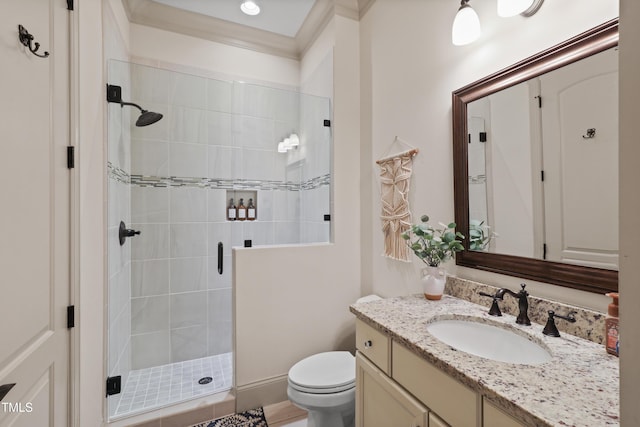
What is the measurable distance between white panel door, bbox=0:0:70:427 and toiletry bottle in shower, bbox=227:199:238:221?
4.18 feet

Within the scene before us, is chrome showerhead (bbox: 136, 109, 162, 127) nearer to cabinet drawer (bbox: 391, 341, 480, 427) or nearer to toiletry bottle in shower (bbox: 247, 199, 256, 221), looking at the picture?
toiletry bottle in shower (bbox: 247, 199, 256, 221)

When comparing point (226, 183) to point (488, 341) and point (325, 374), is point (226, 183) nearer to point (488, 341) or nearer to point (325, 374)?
point (325, 374)

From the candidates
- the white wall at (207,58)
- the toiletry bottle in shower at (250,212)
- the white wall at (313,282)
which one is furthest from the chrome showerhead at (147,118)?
the white wall at (313,282)

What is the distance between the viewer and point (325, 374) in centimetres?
162

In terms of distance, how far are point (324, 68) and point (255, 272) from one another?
1.75m

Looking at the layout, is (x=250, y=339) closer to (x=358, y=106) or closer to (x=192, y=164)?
(x=192, y=164)

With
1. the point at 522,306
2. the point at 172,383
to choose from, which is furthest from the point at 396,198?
the point at 172,383

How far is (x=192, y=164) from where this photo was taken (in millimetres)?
2393

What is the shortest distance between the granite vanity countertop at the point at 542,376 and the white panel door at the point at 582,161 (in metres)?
0.29

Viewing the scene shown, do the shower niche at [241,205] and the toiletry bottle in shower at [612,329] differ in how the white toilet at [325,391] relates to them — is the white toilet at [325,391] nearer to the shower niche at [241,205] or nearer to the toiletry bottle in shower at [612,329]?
the toiletry bottle in shower at [612,329]

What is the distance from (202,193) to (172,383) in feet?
4.56

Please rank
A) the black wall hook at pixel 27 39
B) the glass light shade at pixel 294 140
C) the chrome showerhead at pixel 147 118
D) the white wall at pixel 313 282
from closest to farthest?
the black wall hook at pixel 27 39 < the white wall at pixel 313 282 < the chrome showerhead at pixel 147 118 < the glass light shade at pixel 294 140

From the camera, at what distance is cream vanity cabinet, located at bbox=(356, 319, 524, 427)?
2.56 feet

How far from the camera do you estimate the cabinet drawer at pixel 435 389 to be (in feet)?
2.60
